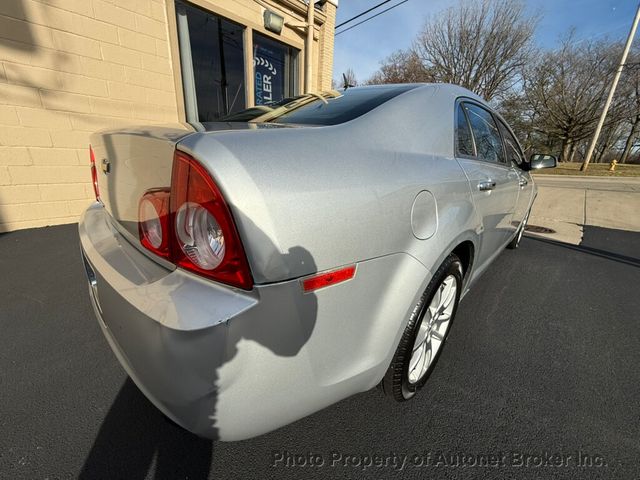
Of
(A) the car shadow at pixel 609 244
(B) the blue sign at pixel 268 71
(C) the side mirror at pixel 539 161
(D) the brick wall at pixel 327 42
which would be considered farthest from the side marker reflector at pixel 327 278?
(D) the brick wall at pixel 327 42

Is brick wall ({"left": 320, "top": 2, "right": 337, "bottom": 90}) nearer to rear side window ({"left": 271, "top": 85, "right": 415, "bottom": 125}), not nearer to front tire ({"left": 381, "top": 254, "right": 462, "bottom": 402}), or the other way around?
rear side window ({"left": 271, "top": 85, "right": 415, "bottom": 125})

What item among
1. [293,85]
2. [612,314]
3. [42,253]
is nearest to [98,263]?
[42,253]

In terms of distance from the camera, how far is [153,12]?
14.4 ft

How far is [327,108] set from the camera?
162 centimetres

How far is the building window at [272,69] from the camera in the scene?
622cm

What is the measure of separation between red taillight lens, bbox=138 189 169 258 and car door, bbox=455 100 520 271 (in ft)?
4.63

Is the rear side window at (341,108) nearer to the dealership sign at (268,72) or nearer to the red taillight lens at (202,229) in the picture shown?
the red taillight lens at (202,229)

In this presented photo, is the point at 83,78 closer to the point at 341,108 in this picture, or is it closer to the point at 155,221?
the point at 341,108

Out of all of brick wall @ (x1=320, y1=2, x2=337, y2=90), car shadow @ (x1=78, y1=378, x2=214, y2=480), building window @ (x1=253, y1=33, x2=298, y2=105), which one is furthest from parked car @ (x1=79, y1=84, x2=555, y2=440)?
brick wall @ (x1=320, y1=2, x2=337, y2=90)

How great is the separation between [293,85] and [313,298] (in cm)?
737

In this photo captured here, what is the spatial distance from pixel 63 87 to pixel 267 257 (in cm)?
469

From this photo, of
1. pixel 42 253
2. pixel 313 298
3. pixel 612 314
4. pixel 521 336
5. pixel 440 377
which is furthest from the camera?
pixel 42 253

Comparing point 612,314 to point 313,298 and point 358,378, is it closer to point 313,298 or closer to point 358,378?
point 358,378

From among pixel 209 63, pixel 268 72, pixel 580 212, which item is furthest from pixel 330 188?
pixel 580 212
